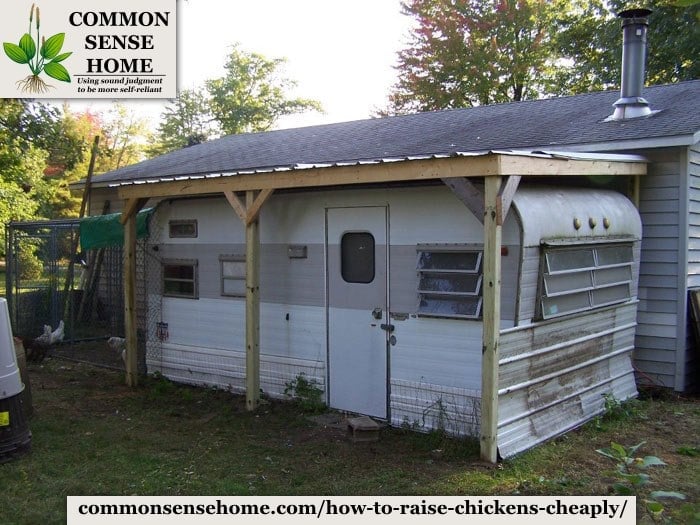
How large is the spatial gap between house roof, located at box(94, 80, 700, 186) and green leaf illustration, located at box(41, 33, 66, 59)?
2.54 meters

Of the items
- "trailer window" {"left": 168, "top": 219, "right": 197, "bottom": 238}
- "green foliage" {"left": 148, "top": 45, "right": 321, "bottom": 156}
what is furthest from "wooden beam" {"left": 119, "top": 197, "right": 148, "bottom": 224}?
"green foliage" {"left": 148, "top": 45, "right": 321, "bottom": 156}

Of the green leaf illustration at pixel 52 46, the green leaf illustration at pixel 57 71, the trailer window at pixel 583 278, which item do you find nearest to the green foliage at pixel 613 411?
the trailer window at pixel 583 278

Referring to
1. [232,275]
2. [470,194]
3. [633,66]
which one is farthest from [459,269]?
[633,66]

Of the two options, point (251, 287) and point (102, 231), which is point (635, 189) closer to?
point (251, 287)

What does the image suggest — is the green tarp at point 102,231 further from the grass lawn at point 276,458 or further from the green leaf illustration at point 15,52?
the green leaf illustration at point 15,52

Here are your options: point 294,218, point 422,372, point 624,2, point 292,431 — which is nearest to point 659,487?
point 422,372

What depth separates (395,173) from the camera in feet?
18.7

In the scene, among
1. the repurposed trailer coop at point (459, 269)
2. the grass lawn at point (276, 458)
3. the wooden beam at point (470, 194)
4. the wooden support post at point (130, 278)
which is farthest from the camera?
the wooden support post at point (130, 278)

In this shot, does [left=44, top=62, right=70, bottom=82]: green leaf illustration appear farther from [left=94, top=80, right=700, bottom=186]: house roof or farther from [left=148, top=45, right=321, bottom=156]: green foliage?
[left=148, top=45, right=321, bottom=156]: green foliage

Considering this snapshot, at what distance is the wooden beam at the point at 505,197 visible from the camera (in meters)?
5.11

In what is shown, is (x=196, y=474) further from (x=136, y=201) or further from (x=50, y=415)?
(x=136, y=201)

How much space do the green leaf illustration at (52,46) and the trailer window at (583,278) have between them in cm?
907

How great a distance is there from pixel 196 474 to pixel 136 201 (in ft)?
13.6

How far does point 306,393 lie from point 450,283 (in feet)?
7.20
